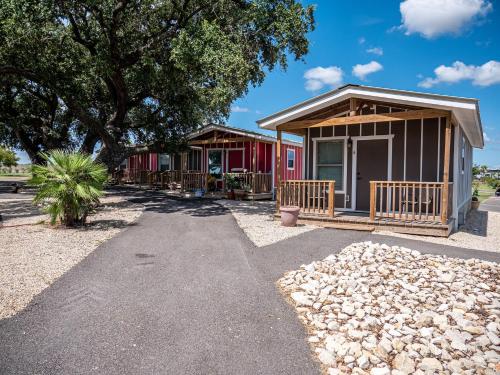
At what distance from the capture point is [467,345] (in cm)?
293

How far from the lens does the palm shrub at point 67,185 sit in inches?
291

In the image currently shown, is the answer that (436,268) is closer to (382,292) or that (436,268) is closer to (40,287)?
(382,292)

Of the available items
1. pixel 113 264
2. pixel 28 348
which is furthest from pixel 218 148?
pixel 28 348

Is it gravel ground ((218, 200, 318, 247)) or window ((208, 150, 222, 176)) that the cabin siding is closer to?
gravel ground ((218, 200, 318, 247))

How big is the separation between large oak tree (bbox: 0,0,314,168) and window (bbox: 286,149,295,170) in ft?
14.7

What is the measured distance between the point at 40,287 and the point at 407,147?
8.43 m

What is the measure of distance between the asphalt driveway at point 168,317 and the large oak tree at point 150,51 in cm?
549

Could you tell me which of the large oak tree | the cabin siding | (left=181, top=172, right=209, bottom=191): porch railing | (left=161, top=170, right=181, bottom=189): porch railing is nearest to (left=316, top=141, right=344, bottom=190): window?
the cabin siding

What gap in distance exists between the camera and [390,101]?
7.82 m

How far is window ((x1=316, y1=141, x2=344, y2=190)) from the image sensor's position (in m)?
9.69

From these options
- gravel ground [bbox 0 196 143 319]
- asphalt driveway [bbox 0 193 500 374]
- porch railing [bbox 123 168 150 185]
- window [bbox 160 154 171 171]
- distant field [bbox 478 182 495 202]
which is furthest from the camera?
distant field [bbox 478 182 495 202]

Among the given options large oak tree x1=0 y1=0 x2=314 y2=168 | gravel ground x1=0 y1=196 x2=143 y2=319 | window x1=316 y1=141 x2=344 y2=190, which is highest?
large oak tree x1=0 y1=0 x2=314 y2=168

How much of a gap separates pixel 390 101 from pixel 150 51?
8441 millimetres

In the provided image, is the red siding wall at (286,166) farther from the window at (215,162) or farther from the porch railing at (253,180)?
the window at (215,162)
